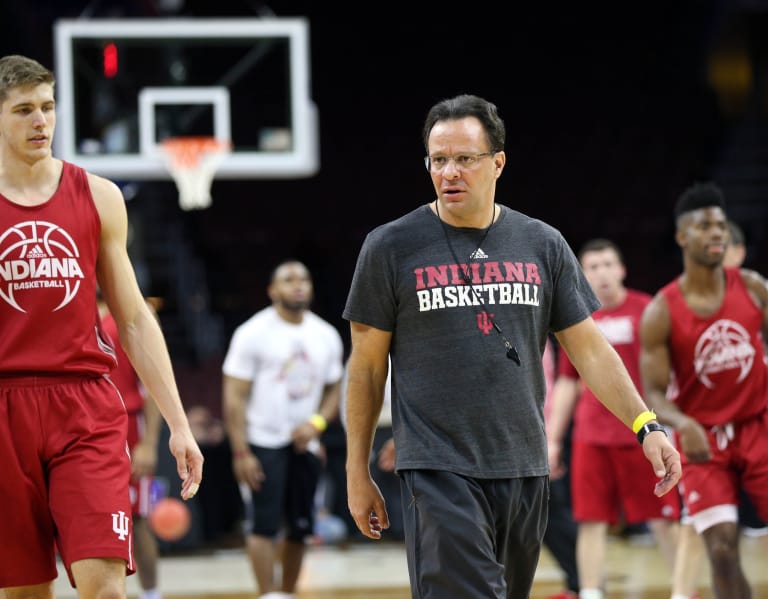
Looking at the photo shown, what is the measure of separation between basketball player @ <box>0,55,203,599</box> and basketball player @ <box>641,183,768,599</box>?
9.22 feet

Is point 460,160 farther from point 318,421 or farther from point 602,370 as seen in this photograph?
point 318,421

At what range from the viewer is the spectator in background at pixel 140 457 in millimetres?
8039

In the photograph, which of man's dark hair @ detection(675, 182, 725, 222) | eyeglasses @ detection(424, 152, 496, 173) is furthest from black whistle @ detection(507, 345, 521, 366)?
man's dark hair @ detection(675, 182, 725, 222)

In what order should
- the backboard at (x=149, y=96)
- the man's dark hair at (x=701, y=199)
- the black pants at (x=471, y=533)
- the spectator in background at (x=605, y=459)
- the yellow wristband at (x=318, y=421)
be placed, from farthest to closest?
the backboard at (x=149, y=96) < the yellow wristband at (x=318, y=421) < the spectator in background at (x=605, y=459) < the man's dark hair at (x=701, y=199) < the black pants at (x=471, y=533)

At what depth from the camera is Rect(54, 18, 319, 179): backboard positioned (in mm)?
11758

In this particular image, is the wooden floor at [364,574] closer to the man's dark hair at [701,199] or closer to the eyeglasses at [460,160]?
the man's dark hair at [701,199]

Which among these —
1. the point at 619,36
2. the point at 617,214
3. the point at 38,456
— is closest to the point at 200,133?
the point at 38,456

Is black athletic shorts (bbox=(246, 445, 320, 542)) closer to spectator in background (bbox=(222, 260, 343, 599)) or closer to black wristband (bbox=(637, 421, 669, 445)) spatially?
spectator in background (bbox=(222, 260, 343, 599))

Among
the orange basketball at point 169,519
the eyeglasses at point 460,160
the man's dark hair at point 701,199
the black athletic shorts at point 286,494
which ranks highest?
the man's dark hair at point 701,199

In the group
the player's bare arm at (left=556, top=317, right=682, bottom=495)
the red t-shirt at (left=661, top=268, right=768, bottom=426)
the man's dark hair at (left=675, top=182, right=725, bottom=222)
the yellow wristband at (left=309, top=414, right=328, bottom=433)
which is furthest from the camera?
the yellow wristband at (left=309, top=414, right=328, bottom=433)

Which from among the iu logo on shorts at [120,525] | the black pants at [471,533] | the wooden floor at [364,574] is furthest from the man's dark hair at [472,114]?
the wooden floor at [364,574]

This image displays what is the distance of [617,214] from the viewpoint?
21641 millimetres

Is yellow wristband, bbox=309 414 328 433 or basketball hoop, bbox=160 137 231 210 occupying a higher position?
basketball hoop, bbox=160 137 231 210

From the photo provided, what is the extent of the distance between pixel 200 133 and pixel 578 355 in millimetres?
8510
